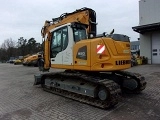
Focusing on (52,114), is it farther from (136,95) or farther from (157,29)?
(157,29)

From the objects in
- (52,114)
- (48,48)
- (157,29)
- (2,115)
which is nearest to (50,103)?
(52,114)

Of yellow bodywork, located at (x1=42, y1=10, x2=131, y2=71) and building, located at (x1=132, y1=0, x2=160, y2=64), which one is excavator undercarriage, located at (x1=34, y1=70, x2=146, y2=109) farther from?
building, located at (x1=132, y1=0, x2=160, y2=64)

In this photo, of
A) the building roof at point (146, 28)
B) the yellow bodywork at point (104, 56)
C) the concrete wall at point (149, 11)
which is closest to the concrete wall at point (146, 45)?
the building roof at point (146, 28)

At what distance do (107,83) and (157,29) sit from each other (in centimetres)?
1843

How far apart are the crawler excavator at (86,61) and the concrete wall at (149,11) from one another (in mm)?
16762

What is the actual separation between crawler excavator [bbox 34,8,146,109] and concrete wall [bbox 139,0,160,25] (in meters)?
16.8

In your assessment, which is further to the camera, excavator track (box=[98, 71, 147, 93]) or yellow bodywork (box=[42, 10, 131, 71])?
excavator track (box=[98, 71, 147, 93])

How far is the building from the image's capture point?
23109 mm

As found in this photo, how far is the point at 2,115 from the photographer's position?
620 cm

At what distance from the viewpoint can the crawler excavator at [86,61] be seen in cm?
662

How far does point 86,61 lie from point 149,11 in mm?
19097

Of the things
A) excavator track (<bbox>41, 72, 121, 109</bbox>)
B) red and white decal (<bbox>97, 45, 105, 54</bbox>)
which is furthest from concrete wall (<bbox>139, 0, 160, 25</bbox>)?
red and white decal (<bbox>97, 45, 105, 54</bbox>)

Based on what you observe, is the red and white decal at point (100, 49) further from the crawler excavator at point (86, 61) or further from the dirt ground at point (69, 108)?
the dirt ground at point (69, 108)

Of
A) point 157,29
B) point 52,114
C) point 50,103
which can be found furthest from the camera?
point 157,29
